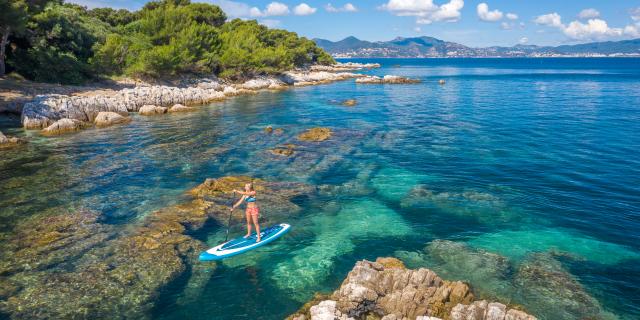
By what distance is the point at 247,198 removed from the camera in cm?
1723

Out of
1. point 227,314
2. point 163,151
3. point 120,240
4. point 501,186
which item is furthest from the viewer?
point 163,151

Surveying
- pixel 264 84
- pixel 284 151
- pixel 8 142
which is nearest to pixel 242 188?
pixel 284 151

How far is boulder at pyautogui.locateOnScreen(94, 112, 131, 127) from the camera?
43.0 metres

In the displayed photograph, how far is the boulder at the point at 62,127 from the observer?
38094mm

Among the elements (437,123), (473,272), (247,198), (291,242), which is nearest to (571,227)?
(473,272)

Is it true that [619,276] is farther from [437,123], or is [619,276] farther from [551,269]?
Answer: [437,123]

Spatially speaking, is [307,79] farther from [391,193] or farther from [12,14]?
[391,193]

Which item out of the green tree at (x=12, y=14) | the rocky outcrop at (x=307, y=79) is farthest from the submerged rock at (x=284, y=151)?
the rocky outcrop at (x=307, y=79)

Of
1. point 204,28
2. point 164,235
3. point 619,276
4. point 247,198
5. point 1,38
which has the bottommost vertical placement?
point 619,276

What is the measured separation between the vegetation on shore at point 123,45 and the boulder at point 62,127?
11.7 m

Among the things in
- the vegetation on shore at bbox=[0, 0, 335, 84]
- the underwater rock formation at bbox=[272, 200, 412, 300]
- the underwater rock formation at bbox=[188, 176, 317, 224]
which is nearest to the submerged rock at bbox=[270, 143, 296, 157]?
the underwater rock formation at bbox=[188, 176, 317, 224]

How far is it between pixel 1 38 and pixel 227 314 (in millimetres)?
53802

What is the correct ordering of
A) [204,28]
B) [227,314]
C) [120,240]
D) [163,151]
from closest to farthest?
[227,314] → [120,240] → [163,151] → [204,28]

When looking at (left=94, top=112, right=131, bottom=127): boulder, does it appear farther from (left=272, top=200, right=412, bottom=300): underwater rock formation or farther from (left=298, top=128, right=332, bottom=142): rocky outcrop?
(left=272, top=200, right=412, bottom=300): underwater rock formation
